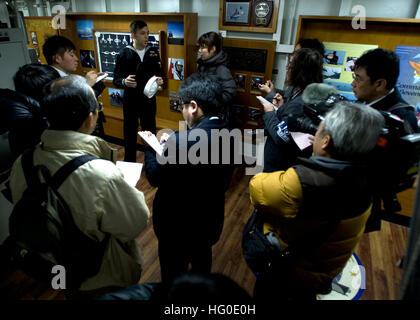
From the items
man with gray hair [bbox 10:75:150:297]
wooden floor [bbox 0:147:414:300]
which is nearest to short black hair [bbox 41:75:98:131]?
man with gray hair [bbox 10:75:150:297]

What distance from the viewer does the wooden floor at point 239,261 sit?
202cm

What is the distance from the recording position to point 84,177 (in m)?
1.04

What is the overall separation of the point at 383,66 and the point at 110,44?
14.3 ft

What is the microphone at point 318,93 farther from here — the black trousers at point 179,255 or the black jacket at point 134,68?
the black jacket at point 134,68

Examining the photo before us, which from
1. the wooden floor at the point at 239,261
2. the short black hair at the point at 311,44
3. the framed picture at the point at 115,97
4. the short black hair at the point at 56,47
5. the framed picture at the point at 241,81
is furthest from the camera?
the framed picture at the point at 115,97

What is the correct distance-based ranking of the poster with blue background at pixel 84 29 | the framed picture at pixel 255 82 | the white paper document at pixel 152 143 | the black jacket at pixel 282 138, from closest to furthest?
the white paper document at pixel 152 143
the black jacket at pixel 282 138
the framed picture at pixel 255 82
the poster with blue background at pixel 84 29

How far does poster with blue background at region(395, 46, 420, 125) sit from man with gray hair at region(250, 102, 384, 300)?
2.45 metres

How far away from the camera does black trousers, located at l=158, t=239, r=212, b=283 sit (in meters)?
1.60

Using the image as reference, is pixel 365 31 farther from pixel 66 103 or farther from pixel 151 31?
pixel 66 103

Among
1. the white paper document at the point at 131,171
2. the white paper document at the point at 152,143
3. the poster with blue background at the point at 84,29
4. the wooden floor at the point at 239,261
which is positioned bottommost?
the wooden floor at the point at 239,261

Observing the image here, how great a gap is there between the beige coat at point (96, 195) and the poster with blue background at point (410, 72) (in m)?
3.21

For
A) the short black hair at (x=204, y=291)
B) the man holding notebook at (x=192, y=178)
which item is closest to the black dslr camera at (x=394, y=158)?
the man holding notebook at (x=192, y=178)

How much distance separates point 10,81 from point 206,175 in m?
2.23
